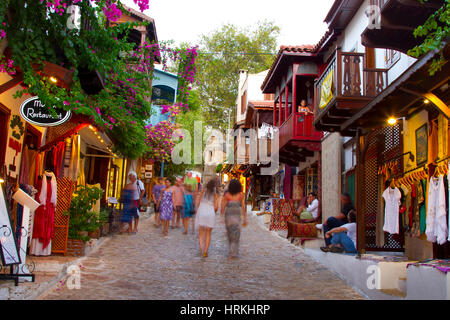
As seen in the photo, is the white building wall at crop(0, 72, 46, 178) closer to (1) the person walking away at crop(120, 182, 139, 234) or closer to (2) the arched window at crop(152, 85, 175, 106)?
(1) the person walking away at crop(120, 182, 139, 234)

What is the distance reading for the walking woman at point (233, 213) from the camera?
34.5ft

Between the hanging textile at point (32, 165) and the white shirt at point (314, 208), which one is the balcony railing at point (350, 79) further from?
the hanging textile at point (32, 165)

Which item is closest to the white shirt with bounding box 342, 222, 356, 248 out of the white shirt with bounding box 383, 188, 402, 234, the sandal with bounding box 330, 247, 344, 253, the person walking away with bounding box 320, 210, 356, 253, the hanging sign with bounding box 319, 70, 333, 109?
the person walking away with bounding box 320, 210, 356, 253

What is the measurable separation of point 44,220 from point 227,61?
3299 cm

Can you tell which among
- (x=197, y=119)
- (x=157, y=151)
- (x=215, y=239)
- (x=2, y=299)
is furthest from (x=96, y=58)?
(x=197, y=119)

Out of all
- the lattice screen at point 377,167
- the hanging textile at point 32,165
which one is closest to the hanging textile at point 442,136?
the lattice screen at point 377,167

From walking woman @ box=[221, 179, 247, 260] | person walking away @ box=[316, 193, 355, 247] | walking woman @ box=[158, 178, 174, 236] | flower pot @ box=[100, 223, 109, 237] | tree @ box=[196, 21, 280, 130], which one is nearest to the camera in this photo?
walking woman @ box=[221, 179, 247, 260]

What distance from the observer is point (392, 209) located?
32.5 ft

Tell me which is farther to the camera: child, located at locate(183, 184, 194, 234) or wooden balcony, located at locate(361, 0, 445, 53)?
child, located at locate(183, 184, 194, 234)

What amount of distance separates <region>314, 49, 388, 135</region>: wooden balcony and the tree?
27421 mm

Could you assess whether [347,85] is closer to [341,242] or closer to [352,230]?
[352,230]

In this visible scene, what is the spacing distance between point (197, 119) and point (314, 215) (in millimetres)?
24876

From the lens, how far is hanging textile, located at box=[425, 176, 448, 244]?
24.9ft

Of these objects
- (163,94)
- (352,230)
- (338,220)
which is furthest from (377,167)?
(163,94)
